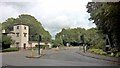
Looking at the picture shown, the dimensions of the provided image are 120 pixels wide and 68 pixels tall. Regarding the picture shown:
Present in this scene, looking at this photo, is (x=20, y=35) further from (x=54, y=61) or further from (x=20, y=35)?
(x=54, y=61)

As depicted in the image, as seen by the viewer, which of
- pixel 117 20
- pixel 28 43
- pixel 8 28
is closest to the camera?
pixel 117 20

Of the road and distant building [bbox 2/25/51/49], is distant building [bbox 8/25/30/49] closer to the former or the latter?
distant building [bbox 2/25/51/49]

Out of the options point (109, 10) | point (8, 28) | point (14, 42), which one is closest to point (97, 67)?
point (109, 10)

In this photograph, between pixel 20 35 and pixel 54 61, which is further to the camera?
pixel 20 35

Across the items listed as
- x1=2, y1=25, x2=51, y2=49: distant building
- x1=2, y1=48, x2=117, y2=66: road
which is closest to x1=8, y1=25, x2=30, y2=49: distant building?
x1=2, y1=25, x2=51, y2=49: distant building

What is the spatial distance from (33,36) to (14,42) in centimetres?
1991

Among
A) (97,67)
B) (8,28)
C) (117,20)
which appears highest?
(8,28)

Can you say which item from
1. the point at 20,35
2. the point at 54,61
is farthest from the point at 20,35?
the point at 54,61

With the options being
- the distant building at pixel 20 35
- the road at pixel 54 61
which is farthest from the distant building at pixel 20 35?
the road at pixel 54 61

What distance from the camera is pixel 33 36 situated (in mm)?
83750

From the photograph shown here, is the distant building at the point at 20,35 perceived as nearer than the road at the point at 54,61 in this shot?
No

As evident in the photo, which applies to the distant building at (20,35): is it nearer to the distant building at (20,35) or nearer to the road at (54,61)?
Result: the distant building at (20,35)

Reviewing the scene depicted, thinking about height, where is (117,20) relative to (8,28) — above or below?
below

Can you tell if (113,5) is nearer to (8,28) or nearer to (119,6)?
(119,6)
